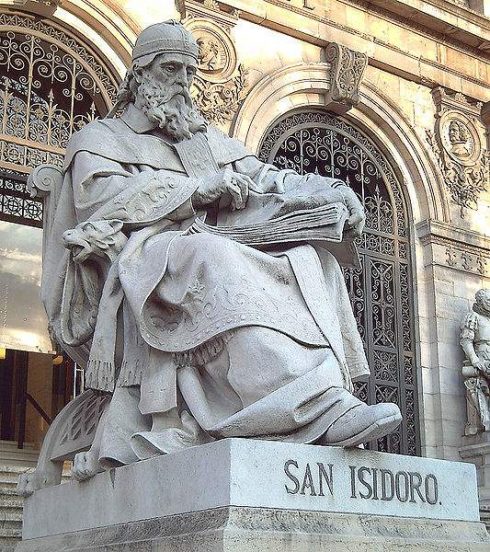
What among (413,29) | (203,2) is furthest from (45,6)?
(413,29)

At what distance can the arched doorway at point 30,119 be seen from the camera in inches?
368

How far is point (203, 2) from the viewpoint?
34.8ft

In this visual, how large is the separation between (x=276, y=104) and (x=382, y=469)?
8.26 m

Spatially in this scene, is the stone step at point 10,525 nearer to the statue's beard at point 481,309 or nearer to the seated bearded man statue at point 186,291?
the seated bearded man statue at point 186,291

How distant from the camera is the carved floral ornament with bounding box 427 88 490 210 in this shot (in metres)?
12.5

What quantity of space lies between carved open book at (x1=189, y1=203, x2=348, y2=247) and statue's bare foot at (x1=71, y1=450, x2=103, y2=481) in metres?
0.92

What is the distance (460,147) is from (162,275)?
980 cm

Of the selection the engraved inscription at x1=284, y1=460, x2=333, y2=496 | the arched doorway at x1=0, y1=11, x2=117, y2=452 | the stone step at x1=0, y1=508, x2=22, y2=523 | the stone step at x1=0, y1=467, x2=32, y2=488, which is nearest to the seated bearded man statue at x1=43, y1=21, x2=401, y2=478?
the engraved inscription at x1=284, y1=460, x2=333, y2=496

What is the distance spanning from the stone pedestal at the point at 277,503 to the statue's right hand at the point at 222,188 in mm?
1148

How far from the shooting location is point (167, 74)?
4.28 m

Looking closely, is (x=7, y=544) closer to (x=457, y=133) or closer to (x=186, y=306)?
(x=186, y=306)

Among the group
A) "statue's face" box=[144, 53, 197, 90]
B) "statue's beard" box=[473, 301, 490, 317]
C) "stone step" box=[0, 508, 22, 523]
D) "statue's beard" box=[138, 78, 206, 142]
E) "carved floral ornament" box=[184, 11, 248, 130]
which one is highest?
"carved floral ornament" box=[184, 11, 248, 130]

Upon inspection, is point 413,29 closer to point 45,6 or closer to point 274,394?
point 45,6

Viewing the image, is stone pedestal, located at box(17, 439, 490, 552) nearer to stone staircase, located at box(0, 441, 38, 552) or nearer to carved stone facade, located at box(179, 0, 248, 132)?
stone staircase, located at box(0, 441, 38, 552)
